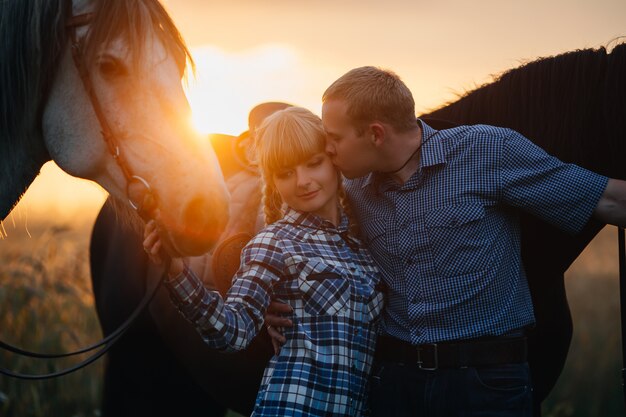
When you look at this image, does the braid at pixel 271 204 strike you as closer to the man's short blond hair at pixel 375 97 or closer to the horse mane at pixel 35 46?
the man's short blond hair at pixel 375 97

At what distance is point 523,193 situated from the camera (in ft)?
6.21

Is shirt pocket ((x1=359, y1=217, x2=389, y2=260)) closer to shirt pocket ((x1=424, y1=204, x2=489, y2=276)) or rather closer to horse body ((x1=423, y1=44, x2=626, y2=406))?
shirt pocket ((x1=424, y1=204, x2=489, y2=276))

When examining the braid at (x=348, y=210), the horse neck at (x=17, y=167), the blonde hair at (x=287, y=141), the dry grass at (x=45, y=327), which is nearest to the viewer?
the horse neck at (x=17, y=167)

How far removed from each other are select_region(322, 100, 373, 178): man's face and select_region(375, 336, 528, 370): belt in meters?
0.65

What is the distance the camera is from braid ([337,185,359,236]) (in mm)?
2186

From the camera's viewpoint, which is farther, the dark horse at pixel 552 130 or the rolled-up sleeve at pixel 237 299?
the dark horse at pixel 552 130

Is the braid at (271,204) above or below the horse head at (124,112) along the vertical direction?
below

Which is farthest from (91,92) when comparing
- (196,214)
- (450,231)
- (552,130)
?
(552,130)

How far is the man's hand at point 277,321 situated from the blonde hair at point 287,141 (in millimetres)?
431

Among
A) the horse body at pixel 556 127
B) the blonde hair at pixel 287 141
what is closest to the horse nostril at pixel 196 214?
the blonde hair at pixel 287 141

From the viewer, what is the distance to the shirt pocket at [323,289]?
195 cm

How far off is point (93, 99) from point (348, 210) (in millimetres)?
981

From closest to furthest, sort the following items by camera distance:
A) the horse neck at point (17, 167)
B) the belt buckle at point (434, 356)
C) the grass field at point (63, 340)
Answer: the horse neck at point (17, 167), the belt buckle at point (434, 356), the grass field at point (63, 340)

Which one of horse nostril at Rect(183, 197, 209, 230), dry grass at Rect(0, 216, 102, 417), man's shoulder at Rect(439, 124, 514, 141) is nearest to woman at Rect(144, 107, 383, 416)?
horse nostril at Rect(183, 197, 209, 230)
